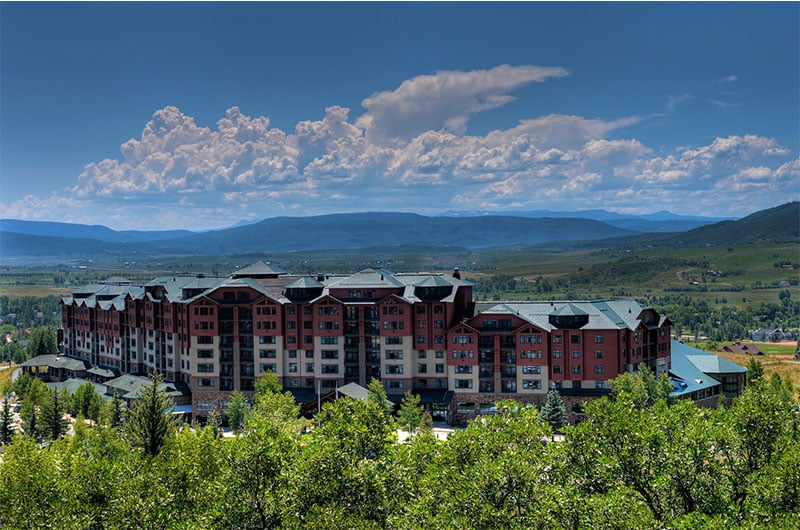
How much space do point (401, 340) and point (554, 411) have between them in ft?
72.0

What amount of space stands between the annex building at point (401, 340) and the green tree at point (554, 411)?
21.2 ft

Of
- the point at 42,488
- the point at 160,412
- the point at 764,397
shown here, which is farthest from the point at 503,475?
the point at 160,412

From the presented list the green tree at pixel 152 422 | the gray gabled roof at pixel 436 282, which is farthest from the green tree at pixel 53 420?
the gray gabled roof at pixel 436 282

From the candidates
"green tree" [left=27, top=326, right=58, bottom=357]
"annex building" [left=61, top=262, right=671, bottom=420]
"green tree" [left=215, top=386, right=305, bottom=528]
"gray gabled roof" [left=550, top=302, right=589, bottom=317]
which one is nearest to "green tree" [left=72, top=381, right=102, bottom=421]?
"annex building" [left=61, top=262, right=671, bottom=420]

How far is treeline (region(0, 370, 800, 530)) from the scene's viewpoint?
2859 centimetres

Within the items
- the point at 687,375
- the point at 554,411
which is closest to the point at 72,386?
the point at 554,411

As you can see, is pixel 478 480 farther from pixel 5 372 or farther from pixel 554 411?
pixel 5 372

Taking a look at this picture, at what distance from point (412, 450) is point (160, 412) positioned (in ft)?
100.0

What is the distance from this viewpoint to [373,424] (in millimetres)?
34688

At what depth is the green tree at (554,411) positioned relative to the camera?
76.8 meters

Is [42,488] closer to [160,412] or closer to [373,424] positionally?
[373,424]

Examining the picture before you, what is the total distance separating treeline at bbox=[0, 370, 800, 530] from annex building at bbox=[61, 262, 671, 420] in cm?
4767

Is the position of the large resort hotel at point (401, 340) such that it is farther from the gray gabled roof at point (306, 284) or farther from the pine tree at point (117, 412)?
the pine tree at point (117, 412)

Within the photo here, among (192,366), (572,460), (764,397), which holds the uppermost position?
(764,397)
